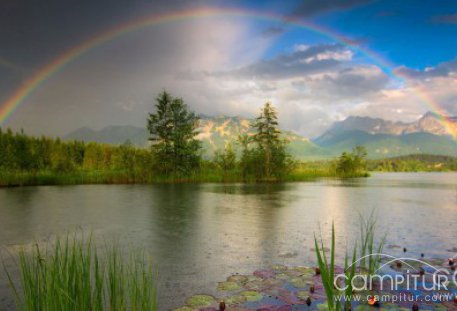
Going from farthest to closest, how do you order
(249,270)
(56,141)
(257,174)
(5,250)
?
(56,141) → (257,174) → (5,250) → (249,270)

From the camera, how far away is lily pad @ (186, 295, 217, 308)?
6071 mm

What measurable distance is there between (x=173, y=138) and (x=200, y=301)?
44.3 m

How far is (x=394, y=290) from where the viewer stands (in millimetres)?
6770

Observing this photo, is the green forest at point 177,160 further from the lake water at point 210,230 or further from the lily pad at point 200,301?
the lily pad at point 200,301

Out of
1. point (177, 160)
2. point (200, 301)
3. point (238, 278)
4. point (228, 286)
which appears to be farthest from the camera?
point (177, 160)

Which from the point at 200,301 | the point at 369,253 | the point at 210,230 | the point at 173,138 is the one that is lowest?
the point at 210,230

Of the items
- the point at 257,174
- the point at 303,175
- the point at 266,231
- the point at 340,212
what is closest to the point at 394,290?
the point at 266,231

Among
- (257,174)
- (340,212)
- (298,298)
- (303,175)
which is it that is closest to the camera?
(298,298)

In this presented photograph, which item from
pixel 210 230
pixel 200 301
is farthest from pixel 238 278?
pixel 210 230

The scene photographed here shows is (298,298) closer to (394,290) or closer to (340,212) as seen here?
(394,290)

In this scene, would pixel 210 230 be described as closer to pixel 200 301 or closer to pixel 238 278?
pixel 238 278

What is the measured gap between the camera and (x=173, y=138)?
1948 inches

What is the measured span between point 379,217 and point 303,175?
41883 millimetres

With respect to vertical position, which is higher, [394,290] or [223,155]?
[223,155]
